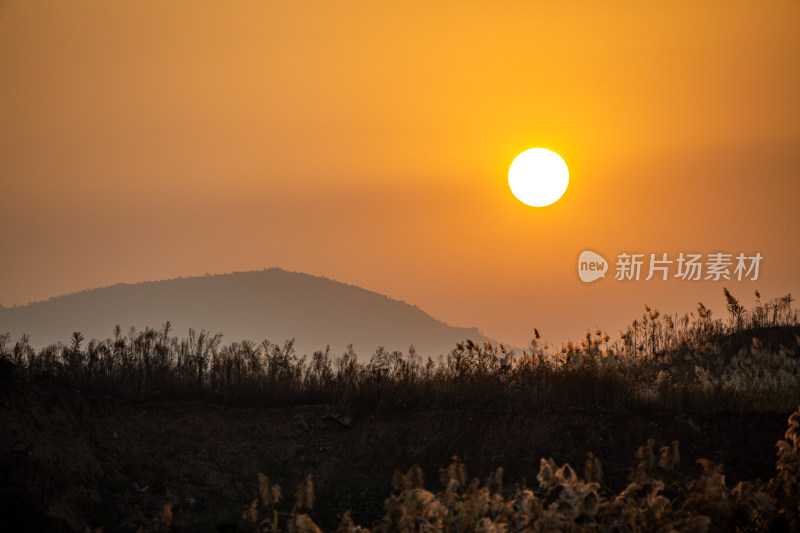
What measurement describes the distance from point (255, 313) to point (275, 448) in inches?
3547

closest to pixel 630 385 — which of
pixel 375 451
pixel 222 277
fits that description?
pixel 375 451

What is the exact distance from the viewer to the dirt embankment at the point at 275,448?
13781 mm

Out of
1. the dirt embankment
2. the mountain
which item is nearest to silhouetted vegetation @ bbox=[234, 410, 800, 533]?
the dirt embankment

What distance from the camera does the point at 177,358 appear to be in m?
17.6

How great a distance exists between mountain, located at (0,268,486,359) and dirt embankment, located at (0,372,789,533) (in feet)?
242

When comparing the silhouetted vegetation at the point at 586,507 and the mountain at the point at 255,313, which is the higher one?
A: the mountain at the point at 255,313

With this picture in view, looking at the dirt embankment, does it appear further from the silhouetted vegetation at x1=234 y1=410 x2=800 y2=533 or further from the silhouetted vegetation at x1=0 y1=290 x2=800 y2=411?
the silhouetted vegetation at x1=234 y1=410 x2=800 y2=533

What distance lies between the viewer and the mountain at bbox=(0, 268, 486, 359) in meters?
93.9

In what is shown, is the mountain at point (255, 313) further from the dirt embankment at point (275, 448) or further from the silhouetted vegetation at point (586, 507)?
the silhouetted vegetation at point (586, 507)

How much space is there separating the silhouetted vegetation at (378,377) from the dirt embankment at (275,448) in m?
0.46

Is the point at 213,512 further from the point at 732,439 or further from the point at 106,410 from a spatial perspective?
the point at 732,439

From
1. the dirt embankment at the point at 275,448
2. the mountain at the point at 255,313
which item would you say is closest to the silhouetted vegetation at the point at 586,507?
the dirt embankment at the point at 275,448

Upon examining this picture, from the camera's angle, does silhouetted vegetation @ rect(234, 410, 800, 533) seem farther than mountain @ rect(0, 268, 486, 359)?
No

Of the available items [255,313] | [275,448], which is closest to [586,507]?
[275,448]
